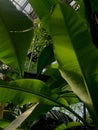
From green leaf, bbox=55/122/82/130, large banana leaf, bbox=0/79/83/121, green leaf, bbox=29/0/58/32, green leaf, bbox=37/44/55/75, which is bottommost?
green leaf, bbox=55/122/82/130

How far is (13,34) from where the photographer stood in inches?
48.0

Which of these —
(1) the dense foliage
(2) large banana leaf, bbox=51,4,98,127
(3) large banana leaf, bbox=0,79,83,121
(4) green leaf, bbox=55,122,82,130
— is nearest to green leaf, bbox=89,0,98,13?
(1) the dense foliage

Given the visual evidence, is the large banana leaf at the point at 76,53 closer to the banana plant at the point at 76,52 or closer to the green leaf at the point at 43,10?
the banana plant at the point at 76,52

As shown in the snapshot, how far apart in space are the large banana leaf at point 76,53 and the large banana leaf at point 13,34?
24cm

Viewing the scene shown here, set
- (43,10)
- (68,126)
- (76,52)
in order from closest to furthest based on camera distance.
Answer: (76,52)
(43,10)
(68,126)

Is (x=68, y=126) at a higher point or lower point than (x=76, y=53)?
lower

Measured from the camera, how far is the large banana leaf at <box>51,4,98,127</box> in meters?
0.91

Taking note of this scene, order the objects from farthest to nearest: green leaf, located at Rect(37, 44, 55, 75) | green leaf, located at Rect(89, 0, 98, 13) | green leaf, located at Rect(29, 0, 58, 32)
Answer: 1. green leaf, located at Rect(37, 44, 55, 75)
2. green leaf, located at Rect(29, 0, 58, 32)
3. green leaf, located at Rect(89, 0, 98, 13)

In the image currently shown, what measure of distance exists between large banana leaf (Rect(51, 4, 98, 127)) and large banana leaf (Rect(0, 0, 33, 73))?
0.24 m

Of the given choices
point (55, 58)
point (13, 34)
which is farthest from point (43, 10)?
point (55, 58)

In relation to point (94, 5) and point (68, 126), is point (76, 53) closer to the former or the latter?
point (94, 5)

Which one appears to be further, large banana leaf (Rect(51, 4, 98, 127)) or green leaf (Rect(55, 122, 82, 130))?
green leaf (Rect(55, 122, 82, 130))

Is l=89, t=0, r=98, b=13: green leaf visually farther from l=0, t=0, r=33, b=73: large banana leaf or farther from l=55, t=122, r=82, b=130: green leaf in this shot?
l=55, t=122, r=82, b=130: green leaf

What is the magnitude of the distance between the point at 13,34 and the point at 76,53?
1.11ft
